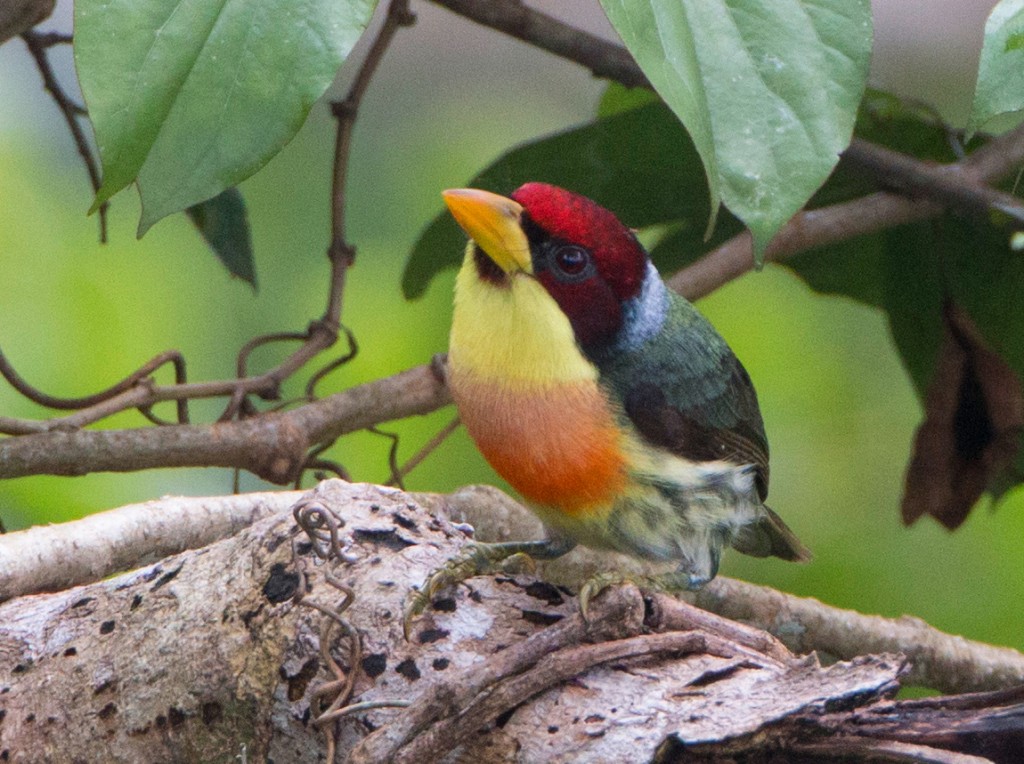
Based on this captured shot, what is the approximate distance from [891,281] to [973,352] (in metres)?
0.26

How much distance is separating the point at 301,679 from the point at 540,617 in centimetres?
26

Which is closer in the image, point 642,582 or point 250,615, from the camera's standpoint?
point 250,615

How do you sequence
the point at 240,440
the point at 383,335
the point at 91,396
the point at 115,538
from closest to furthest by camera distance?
the point at 115,538 < the point at 240,440 < the point at 91,396 < the point at 383,335

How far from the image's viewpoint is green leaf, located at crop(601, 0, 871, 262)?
3.88 ft

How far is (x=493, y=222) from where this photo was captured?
1543 millimetres

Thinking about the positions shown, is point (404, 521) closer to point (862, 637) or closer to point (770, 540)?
point (770, 540)

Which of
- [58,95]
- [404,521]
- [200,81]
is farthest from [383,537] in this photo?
[58,95]

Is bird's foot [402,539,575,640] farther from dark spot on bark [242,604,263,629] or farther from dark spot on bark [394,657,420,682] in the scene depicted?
dark spot on bark [242,604,263,629]

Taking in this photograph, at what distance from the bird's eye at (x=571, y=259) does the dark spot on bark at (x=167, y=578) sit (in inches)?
23.2

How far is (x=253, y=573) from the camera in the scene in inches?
50.1

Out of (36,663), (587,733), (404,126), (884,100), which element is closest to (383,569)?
(587,733)

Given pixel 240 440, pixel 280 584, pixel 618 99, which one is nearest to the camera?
pixel 280 584

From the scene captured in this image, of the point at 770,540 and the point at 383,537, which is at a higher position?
the point at 383,537

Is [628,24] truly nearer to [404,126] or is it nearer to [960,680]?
[960,680]
